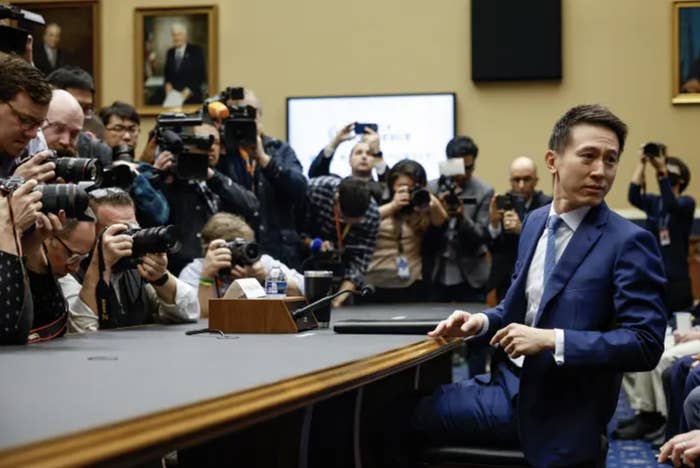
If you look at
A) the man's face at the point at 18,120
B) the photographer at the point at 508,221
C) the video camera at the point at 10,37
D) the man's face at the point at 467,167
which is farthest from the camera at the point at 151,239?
the man's face at the point at 467,167

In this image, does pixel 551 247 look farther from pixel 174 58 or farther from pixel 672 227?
pixel 174 58

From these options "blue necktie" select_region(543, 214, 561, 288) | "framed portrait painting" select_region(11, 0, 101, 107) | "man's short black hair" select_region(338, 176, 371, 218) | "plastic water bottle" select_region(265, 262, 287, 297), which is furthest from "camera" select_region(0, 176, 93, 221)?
"framed portrait painting" select_region(11, 0, 101, 107)

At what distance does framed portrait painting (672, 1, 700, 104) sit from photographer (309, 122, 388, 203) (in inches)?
136

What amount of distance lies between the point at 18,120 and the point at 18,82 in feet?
0.38

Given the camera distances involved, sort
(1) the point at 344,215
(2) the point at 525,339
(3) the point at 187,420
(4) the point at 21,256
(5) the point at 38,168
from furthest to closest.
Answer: (1) the point at 344,215, (5) the point at 38,168, (4) the point at 21,256, (2) the point at 525,339, (3) the point at 187,420

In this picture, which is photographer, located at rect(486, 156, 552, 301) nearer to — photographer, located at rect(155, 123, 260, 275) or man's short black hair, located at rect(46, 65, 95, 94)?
photographer, located at rect(155, 123, 260, 275)

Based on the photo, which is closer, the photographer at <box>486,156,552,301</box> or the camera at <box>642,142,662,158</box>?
the photographer at <box>486,156,552,301</box>

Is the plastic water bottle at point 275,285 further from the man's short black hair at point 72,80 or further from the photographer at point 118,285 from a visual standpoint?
the man's short black hair at point 72,80

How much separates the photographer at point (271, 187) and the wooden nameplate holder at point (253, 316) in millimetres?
2115

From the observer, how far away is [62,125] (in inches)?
157

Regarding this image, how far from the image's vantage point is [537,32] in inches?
360

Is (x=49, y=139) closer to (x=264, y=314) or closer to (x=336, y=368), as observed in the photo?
(x=264, y=314)

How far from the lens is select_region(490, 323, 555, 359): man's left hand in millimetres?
2434

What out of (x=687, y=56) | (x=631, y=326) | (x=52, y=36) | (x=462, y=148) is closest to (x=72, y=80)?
(x=462, y=148)
